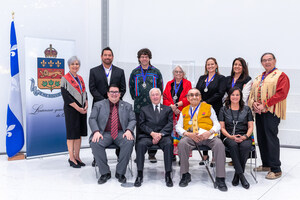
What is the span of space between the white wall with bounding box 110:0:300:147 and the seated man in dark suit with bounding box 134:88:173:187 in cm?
249

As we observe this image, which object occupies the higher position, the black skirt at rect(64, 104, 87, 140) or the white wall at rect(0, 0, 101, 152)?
the white wall at rect(0, 0, 101, 152)

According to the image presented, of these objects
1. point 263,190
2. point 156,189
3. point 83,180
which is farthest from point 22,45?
point 263,190

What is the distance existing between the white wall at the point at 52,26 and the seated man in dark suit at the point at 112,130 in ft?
6.45

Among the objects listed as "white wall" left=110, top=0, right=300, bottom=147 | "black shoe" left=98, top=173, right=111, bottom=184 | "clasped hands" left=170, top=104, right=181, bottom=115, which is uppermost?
"white wall" left=110, top=0, right=300, bottom=147

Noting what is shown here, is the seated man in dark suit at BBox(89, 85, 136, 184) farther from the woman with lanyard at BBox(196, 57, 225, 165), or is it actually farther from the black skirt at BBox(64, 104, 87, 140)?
the woman with lanyard at BBox(196, 57, 225, 165)

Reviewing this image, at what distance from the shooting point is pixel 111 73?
13.6 feet

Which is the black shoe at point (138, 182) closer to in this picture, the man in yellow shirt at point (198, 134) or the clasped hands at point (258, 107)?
the man in yellow shirt at point (198, 134)

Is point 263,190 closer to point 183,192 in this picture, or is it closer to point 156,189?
point 183,192

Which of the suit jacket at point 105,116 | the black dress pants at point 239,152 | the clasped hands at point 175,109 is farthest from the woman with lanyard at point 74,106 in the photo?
the black dress pants at point 239,152

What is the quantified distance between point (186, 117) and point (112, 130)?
0.92 metres

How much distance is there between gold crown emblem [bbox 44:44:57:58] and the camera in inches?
182

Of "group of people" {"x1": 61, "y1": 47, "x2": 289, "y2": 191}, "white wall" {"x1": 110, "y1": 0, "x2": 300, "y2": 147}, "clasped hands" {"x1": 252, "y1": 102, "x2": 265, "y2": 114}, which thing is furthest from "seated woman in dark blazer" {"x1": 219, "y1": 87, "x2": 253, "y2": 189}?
"white wall" {"x1": 110, "y1": 0, "x2": 300, "y2": 147}

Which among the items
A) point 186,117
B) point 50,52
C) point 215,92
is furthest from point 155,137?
point 50,52

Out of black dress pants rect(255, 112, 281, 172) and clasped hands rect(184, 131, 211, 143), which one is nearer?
clasped hands rect(184, 131, 211, 143)
